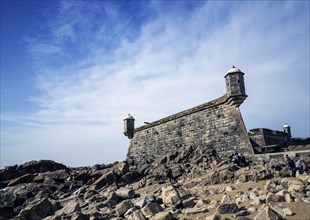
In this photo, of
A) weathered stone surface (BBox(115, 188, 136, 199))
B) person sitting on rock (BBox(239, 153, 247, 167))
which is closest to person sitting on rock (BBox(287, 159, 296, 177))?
person sitting on rock (BBox(239, 153, 247, 167))

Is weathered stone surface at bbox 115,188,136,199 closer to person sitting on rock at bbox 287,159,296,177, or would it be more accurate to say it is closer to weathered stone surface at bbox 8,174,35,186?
person sitting on rock at bbox 287,159,296,177

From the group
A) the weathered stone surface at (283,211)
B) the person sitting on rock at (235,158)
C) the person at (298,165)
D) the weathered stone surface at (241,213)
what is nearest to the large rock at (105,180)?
the person sitting on rock at (235,158)

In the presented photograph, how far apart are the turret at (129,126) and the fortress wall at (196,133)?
654mm

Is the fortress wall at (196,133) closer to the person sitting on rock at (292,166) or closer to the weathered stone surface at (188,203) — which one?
the person sitting on rock at (292,166)

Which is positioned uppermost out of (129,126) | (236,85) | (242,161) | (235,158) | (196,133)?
(236,85)

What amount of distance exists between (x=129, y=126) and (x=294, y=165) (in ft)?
56.5

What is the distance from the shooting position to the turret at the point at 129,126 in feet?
85.9

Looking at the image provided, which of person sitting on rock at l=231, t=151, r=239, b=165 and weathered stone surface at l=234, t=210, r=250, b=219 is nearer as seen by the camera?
weathered stone surface at l=234, t=210, r=250, b=219

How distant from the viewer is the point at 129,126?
86.4 feet

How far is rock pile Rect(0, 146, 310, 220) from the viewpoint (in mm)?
7336

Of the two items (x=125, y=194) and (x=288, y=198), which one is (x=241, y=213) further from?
(x=125, y=194)

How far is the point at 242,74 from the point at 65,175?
52.6 ft

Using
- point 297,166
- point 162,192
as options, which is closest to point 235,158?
point 297,166

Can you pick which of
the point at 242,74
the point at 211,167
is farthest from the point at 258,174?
the point at 242,74
